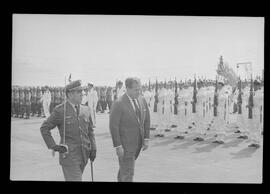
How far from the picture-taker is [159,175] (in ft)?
16.7

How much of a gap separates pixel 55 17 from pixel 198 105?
1.86 m

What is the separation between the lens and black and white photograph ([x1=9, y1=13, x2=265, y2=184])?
5070 millimetres

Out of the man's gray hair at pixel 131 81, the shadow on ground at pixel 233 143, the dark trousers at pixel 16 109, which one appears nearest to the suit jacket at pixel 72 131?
the dark trousers at pixel 16 109

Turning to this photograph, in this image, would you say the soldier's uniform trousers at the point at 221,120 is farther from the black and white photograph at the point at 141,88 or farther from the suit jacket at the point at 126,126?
the suit jacket at the point at 126,126

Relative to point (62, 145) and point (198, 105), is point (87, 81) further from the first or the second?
point (198, 105)

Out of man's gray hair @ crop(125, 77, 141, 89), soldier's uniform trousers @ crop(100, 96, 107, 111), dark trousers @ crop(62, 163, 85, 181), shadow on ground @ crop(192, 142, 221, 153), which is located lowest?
dark trousers @ crop(62, 163, 85, 181)

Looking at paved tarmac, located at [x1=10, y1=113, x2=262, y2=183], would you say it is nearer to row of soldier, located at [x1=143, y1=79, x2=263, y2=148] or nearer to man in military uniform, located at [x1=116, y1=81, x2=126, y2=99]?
row of soldier, located at [x1=143, y1=79, x2=263, y2=148]

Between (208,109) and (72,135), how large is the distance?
1523 millimetres

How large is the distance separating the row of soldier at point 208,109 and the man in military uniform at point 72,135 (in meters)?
0.72

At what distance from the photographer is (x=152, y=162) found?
Result: 5090mm

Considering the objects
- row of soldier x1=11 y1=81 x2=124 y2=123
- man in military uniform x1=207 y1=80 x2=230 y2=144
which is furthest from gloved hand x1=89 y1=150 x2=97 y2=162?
man in military uniform x1=207 y1=80 x2=230 y2=144

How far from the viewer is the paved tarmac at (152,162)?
16.6ft

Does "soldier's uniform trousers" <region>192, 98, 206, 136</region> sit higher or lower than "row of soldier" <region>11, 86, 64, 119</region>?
lower
